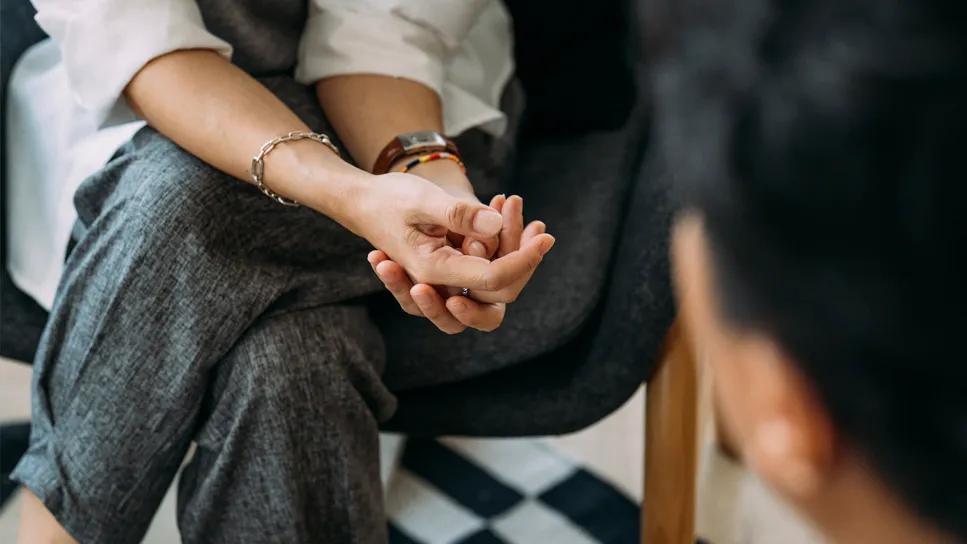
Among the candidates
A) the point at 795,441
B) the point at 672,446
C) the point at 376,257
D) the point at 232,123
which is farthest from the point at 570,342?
the point at 795,441

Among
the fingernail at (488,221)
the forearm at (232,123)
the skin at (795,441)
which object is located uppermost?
the skin at (795,441)

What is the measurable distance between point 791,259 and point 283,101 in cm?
73

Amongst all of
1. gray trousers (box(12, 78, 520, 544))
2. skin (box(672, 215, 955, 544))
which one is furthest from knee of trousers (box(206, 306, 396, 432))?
skin (box(672, 215, 955, 544))

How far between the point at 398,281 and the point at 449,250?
5cm

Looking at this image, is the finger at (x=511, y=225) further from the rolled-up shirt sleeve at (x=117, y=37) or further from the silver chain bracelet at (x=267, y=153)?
the rolled-up shirt sleeve at (x=117, y=37)

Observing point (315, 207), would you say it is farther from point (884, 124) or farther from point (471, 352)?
point (884, 124)

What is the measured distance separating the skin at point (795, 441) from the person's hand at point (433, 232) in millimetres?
388

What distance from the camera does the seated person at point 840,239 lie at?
349 millimetres

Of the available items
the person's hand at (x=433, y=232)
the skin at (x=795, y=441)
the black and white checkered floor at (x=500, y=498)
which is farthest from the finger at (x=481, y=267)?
the black and white checkered floor at (x=500, y=498)

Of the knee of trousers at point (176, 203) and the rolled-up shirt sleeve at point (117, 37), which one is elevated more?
the rolled-up shirt sleeve at point (117, 37)

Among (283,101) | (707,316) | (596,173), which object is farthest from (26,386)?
(707,316)

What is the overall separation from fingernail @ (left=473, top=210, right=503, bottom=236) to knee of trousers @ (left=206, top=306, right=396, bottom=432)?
0.55 feet

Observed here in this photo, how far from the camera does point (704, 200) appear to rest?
1.32 ft

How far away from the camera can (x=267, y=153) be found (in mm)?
896
